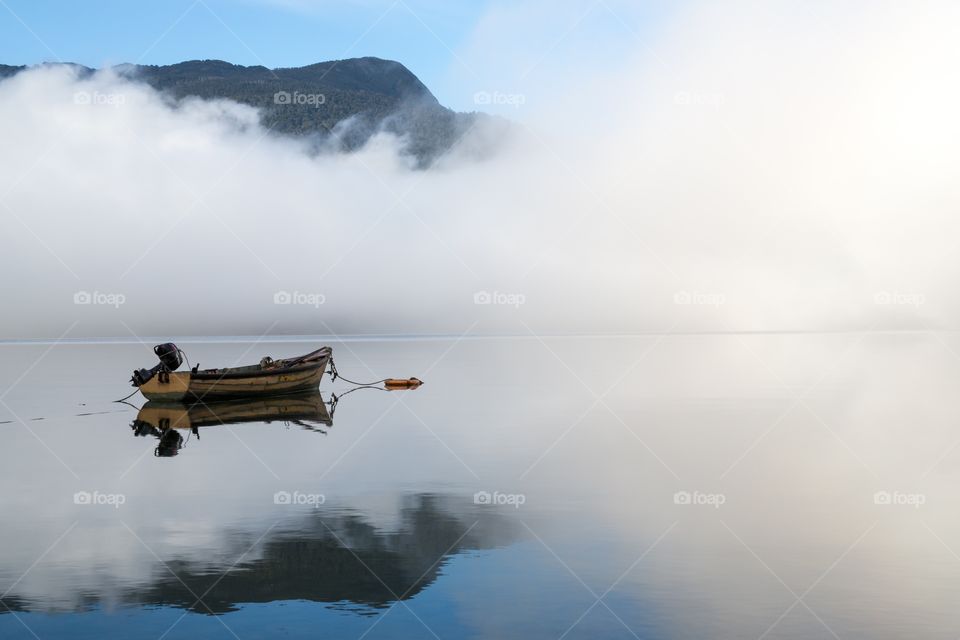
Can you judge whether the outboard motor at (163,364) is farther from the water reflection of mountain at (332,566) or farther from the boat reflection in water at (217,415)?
the water reflection of mountain at (332,566)

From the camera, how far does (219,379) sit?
198 ft

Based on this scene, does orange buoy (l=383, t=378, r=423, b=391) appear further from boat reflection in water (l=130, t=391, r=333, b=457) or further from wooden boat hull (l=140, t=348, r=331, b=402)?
wooden boat hull (l=140, t=348, r=331, b=402)

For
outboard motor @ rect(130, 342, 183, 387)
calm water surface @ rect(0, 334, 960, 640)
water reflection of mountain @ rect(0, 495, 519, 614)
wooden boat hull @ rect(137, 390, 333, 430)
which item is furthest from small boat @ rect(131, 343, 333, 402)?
water reflection of mountain @ rect(0, 495, 519, 614)

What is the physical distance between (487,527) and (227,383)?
4052 cm

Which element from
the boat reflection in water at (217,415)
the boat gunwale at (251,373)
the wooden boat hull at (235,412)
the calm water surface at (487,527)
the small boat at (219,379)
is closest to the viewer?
the calm water surface at (487,527)

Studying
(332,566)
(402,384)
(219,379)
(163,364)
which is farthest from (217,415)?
(332,566)

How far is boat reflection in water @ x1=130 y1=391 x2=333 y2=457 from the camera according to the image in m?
46.5

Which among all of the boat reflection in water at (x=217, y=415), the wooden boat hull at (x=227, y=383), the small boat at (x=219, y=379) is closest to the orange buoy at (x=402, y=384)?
the boat reflection in water at (x=217, y=415)

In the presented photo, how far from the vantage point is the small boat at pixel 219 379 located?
58062 millimetres

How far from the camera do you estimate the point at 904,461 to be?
35938 mm

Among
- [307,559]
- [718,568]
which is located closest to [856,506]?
[718,568]

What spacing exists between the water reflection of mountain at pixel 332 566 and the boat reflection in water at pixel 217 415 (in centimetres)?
1854

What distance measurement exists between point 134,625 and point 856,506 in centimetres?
1958

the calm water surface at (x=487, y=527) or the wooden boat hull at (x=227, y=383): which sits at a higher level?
the wooden boat hull at (x=227, y=383)
